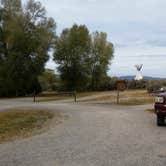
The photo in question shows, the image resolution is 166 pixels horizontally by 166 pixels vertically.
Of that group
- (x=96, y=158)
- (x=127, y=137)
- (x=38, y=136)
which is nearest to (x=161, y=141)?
(x=127, y=137)

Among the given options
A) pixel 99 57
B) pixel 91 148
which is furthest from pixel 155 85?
pixel 91 148

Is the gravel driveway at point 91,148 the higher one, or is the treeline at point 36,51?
the treeline at point 36,51

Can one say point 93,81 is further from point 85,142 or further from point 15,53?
point 85,142

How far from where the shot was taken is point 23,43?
46938 millimetres

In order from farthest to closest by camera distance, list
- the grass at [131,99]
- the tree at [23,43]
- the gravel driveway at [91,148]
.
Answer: the tree at [23,43] → the grass at [131,99] → the gravel driveway at [91,148]

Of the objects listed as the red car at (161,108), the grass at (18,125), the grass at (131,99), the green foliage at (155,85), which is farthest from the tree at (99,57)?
the red car at (161,108)

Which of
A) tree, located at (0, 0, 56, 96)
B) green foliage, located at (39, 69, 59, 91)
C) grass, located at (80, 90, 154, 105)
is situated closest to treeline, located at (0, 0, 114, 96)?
tree, located at (0, 0, 56, 96)

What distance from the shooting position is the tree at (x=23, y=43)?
46.4 meters

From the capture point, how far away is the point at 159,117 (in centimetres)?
1280

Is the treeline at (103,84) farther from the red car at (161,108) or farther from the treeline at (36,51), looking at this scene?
the red car at (161,108)

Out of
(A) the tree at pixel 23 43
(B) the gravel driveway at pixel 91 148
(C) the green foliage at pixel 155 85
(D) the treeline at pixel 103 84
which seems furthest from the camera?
(D) the treeline at pixel 103 84

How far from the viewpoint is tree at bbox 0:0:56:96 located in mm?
46366

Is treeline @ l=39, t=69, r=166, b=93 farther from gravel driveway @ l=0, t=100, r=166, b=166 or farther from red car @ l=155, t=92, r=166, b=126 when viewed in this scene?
gravel driveway @ l=0, t=100, r=166, b=166

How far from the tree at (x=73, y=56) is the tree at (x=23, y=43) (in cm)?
436
